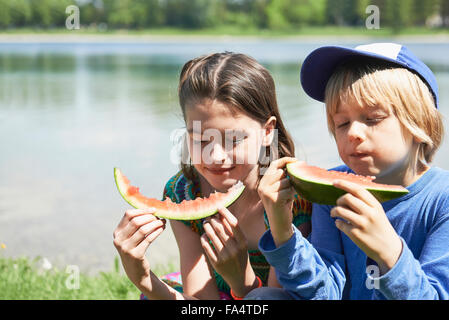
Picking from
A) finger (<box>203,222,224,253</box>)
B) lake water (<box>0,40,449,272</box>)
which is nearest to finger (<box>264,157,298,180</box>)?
finger (<box>203,222,224,253</box>)

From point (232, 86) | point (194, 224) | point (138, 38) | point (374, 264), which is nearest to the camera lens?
Result: point (374, 264)

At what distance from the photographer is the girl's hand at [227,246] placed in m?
2.63

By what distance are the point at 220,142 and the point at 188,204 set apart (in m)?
0.38

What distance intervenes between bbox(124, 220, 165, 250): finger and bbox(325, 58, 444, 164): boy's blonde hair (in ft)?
3.27

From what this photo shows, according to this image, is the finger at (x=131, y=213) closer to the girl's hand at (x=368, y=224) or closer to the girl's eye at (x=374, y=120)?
the girl's hand at (x=368, y=224)

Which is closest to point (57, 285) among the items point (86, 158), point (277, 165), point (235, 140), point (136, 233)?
point (136, 233)

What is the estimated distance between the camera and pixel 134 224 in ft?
7.91

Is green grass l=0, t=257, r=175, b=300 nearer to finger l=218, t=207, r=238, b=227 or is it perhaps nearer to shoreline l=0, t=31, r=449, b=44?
finger l=218, t=207, r=238, b=227

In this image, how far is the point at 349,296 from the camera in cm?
265

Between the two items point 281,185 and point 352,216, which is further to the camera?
point 281,185

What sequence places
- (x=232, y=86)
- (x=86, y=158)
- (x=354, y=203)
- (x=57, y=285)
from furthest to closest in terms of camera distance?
(x=86, y=158) < (x=57, y=285) < (x=232, y=86) < (x=354, y=203)

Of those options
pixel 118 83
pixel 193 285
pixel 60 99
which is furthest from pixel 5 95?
pixel 193 285

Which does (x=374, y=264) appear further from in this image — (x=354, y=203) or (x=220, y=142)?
(x=220, y=142)
